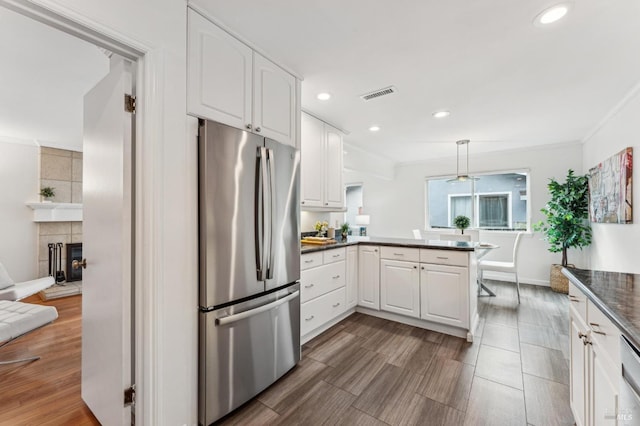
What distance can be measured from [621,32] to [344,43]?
6.27ft

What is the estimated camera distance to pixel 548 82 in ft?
8.10

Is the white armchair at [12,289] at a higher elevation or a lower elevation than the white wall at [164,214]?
lower

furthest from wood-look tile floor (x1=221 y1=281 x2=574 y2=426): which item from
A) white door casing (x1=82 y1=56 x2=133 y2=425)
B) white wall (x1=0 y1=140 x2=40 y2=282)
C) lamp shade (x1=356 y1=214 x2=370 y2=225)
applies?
white wall (x1=0 y1=140 x2=40 y2=282)

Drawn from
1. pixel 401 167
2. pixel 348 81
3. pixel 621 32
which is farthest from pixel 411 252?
pixel 401 167

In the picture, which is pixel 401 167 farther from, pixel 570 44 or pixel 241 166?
pixel 241 166

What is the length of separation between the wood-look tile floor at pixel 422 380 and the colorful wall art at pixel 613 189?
1419mm

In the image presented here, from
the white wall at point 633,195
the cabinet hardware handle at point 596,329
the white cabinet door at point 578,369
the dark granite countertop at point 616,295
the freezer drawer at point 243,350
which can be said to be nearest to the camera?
the dark granite countertop at point 616,295

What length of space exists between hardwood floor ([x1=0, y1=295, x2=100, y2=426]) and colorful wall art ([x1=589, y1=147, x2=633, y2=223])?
5.04m

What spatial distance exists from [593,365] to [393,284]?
6.58 ft

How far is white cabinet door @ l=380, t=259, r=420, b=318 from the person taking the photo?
296 centimetres

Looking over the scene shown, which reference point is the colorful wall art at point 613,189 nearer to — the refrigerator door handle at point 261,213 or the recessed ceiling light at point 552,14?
the recessed ceiling light at point 552,14

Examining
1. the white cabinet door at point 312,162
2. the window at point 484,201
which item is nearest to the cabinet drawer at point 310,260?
the white cabinet door at point 312,162

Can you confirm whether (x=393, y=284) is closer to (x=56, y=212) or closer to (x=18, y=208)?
(x=56, y=212)

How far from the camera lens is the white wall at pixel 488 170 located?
15.4 ft
